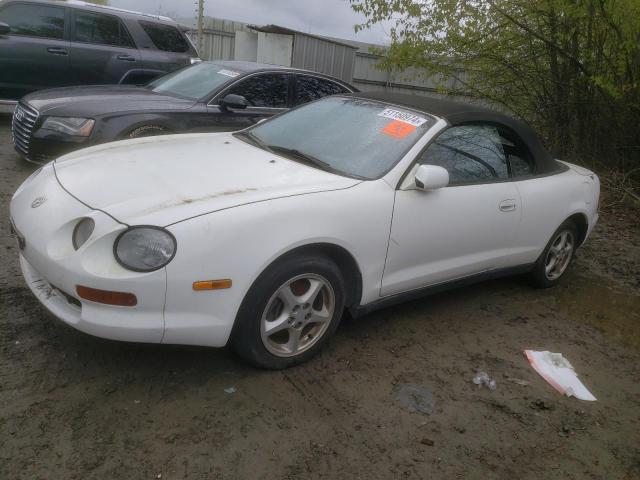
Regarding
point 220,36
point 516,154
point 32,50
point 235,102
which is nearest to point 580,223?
point 516,154

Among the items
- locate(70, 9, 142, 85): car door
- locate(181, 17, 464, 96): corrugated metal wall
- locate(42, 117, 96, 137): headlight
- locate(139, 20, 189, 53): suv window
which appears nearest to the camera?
locate(42, 117, 96, 137): headlight

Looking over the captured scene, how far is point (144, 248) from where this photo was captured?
2557 mm

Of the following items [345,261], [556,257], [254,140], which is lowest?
[556,257]

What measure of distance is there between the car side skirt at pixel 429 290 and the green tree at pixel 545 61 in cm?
363

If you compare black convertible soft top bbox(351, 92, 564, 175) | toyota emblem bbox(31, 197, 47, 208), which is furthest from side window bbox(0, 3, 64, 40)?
toyota emblem bbox(31, 197, 47, 208)

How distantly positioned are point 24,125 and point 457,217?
4722 millimetres

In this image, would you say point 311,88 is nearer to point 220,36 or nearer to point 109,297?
point 109,297

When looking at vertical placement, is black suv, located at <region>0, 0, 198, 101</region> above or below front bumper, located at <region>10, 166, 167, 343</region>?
above

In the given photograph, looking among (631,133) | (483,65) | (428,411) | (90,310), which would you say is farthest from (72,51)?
(631,133)

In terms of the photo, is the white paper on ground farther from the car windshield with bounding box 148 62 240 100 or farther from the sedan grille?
the sedan grille

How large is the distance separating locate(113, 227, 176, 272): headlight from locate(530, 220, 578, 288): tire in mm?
3178

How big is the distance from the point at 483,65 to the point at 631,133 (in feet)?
7.82

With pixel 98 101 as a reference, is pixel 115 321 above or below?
below

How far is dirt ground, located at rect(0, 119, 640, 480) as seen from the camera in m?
2.42
